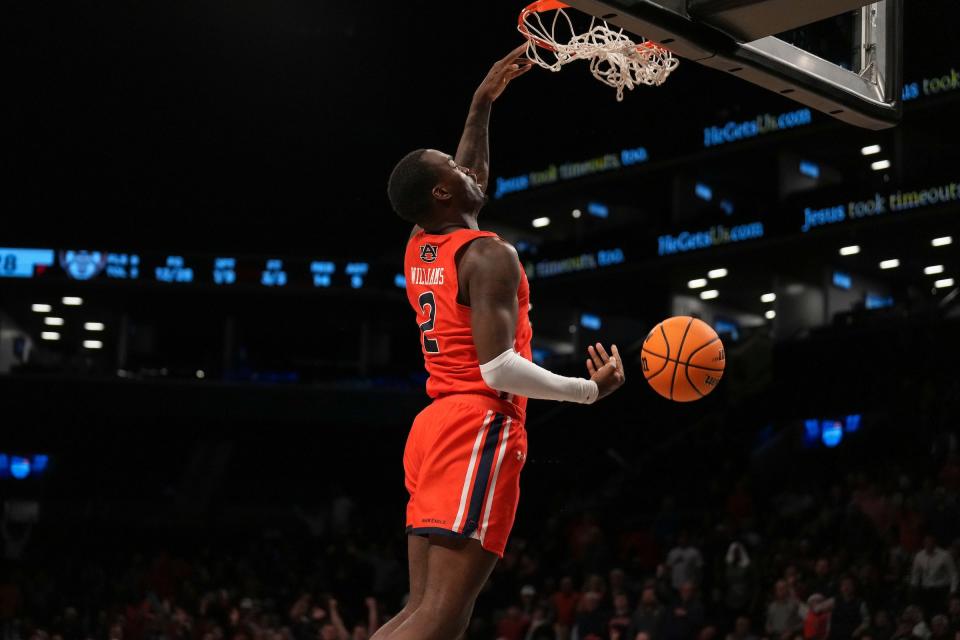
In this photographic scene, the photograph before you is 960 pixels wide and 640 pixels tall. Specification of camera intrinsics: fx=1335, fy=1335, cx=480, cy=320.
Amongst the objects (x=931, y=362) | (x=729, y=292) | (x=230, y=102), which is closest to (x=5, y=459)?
(x=230, y=102)

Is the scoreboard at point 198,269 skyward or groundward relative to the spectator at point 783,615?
skyward

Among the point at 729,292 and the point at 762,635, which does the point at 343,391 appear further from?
the point at 762,635

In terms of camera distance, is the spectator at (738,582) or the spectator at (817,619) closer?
the spectator at (817,619)

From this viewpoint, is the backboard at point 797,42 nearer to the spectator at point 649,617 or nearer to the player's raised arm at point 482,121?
the player's raised arm at point 482,121

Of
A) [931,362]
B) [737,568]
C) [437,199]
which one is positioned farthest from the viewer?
[931,362]

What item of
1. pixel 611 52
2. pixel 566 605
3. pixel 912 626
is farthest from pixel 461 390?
pixel 566 605

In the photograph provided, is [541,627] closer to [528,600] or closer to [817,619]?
[528,600]

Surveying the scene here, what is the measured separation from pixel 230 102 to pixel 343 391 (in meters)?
7.38

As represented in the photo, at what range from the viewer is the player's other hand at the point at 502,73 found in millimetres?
5523

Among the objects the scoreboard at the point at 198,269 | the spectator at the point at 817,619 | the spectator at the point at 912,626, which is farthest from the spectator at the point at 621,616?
the scoreboard at the point at 198,269

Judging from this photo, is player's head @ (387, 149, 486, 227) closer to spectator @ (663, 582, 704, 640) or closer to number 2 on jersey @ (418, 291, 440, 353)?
number 2 on jersey @ (418, 291, 440, 353)

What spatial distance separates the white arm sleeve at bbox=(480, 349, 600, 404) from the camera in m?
4.39

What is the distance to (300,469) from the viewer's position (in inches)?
1233

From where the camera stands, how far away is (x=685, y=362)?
5.02 m
